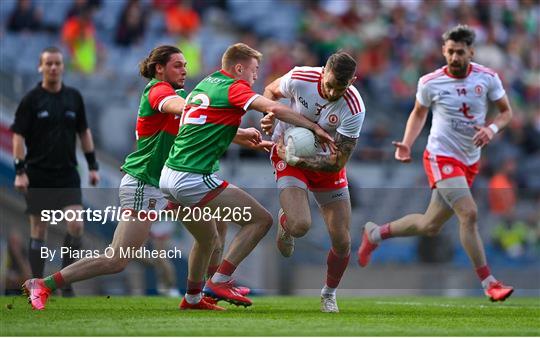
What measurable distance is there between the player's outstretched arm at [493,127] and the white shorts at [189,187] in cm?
283

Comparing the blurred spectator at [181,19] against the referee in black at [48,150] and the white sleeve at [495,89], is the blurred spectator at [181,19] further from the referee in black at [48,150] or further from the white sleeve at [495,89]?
the white sleeve at [495,89]

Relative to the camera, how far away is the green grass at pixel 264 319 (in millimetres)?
8438

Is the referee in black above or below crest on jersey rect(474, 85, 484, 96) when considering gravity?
below

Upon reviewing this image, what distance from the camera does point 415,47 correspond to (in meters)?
23.4

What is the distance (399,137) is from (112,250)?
11.4 meters

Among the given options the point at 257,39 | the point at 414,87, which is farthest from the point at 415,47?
the point at 257,39

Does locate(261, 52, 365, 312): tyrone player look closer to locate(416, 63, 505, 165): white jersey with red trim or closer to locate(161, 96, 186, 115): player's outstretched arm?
locate(161, 96, 186, 115): player's outstretched arm

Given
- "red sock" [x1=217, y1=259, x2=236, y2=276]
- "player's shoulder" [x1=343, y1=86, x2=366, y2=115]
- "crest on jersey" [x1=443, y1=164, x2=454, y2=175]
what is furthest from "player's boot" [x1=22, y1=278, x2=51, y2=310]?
"crest on jersey" [x1=443, y1=164, x2=454, y2=175]

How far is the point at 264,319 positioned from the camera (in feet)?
31.1

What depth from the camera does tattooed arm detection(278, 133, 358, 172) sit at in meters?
9.88

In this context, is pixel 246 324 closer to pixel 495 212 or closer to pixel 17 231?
pixel 17 231

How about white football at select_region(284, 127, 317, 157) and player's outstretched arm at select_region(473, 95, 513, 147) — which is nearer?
white football at select_region(284, 127, 317, 157)

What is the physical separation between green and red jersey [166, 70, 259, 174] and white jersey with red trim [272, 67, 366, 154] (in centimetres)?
57

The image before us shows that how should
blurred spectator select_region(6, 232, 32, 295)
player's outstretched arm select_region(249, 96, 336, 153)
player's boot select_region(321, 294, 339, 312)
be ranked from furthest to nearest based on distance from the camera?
blurred spectator select_region(6, 232, 32, 295)
player's boot select_region(321, 294, 339, 312)
player's outstretched arm select_region(249, 96, 336, 153)
